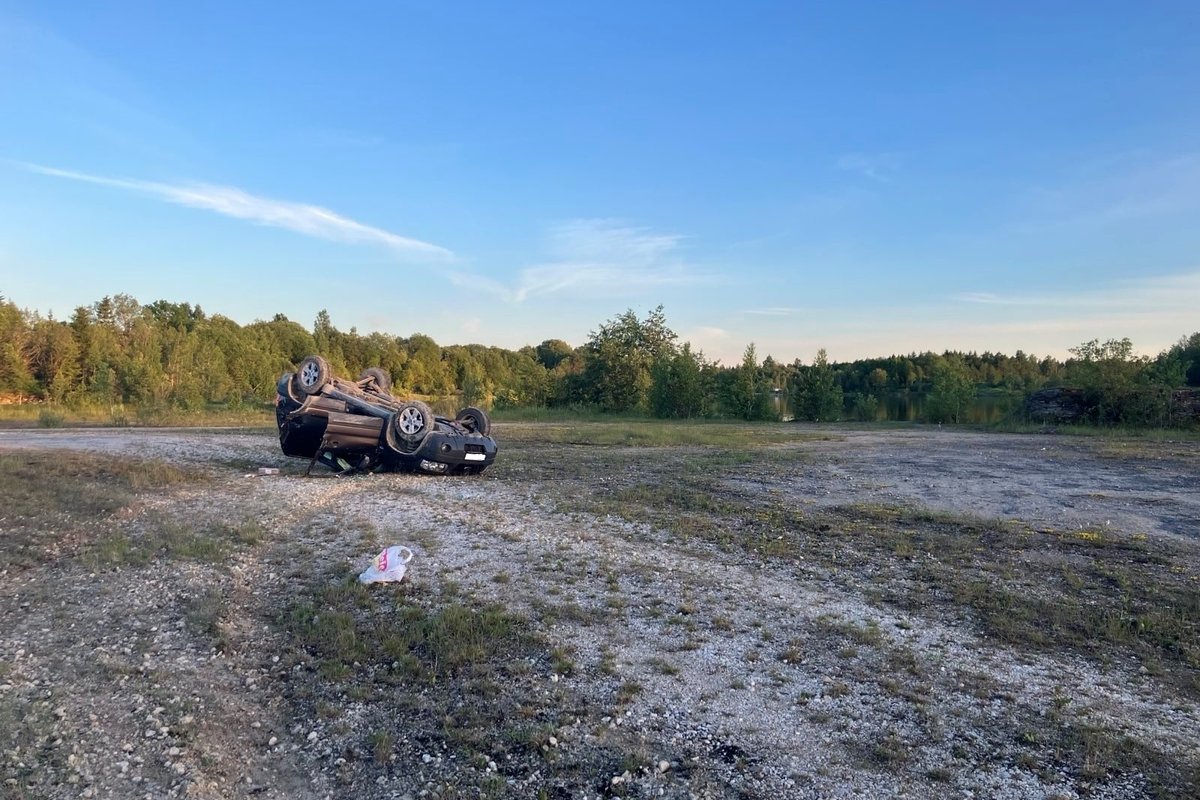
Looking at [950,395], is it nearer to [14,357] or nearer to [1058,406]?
[1058,406]

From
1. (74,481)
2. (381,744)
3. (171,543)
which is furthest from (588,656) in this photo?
(74,481)

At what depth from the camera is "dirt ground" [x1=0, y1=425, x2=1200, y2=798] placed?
12.7ft

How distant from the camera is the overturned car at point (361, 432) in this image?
46.8 ft

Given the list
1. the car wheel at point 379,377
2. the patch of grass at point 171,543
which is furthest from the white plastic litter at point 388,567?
the car wheel at point 379,377

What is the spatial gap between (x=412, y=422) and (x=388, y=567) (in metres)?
7.67

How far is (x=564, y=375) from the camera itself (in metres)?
60.2

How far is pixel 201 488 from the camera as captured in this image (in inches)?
501

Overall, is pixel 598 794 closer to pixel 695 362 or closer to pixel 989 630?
pixel 989 630

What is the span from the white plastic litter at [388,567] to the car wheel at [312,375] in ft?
24.7

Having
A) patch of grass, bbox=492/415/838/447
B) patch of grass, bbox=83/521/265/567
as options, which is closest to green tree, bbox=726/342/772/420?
patch of grass, bbox=492/415/838/447

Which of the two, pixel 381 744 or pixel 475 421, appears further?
pixel 475 421

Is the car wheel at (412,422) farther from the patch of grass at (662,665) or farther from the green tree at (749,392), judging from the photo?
the green tree at (749,392)

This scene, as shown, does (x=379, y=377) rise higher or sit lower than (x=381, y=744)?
higher

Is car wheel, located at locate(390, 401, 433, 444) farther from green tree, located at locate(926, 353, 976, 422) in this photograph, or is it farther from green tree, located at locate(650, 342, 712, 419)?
green tree, located at locate(926, 353, 976, 422)
